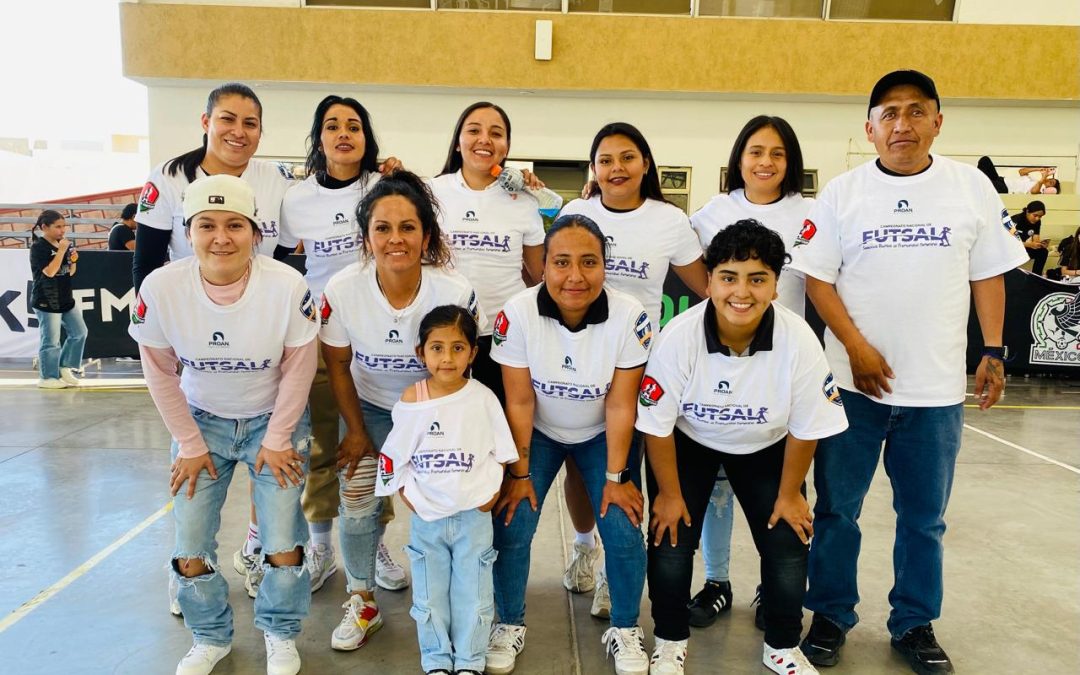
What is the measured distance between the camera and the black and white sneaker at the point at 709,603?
9.11 ft

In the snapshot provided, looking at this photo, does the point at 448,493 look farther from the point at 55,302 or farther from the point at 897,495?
the point at 55,302

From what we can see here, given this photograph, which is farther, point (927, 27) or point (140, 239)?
point (927, 27)

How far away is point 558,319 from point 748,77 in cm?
913

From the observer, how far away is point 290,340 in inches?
94.2

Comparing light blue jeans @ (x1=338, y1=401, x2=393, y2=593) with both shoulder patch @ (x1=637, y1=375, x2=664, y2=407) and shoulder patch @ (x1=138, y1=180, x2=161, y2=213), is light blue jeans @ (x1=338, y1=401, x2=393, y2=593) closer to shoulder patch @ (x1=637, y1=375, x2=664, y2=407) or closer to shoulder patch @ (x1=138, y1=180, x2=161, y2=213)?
shoulder patch @ (x1=637, y1=375, x2=664, y2=407)

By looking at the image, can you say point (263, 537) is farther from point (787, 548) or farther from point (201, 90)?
point (201, 90)

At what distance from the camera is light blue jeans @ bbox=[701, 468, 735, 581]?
2.83 metres

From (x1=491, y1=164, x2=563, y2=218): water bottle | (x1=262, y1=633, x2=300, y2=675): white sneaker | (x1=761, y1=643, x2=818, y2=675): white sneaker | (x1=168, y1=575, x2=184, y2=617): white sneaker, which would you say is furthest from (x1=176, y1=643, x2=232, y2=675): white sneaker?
(x1=491, y1=164, x2=563, y2=218): water bottle

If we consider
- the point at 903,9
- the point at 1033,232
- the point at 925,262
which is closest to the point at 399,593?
the point at 925,262

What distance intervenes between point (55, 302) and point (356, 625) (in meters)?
5.83

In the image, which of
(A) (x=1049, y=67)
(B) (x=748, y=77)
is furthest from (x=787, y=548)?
(A) (x=1049, y=67)

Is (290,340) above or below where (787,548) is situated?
above

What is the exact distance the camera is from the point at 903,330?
2.41 meters

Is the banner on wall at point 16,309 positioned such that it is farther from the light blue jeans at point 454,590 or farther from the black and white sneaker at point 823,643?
the black and white sneaker at point 823,643
